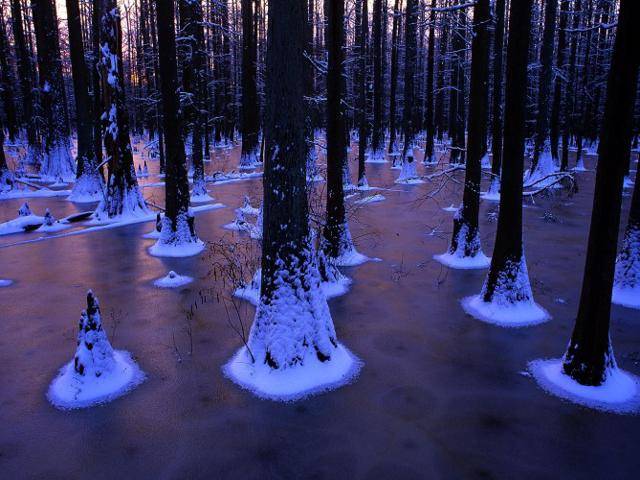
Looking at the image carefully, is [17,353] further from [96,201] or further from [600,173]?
[96,201]

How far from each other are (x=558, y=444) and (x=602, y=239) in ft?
7.02

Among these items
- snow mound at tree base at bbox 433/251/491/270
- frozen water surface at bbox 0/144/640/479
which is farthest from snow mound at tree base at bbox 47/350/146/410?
snow mound at tree base at bbox 433/251/491/270

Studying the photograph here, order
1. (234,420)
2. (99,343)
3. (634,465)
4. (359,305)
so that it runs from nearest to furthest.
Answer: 1. (634,465)
2. (234,420)
3. (99,343)
4. (359,305)

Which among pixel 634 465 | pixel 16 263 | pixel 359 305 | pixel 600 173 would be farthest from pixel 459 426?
pixel 16 263

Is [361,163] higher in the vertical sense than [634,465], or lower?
higher

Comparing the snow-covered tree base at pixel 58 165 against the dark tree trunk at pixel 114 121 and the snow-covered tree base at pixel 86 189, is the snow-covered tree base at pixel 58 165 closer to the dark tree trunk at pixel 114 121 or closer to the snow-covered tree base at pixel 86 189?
the snow-covered tree base at pixel 86 189

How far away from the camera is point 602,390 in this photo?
17.6 feet

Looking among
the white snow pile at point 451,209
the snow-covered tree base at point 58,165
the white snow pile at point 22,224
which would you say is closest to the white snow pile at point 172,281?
the white snow pile at point 22,224

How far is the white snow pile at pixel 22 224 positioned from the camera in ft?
42.7

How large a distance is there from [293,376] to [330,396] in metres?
0.52

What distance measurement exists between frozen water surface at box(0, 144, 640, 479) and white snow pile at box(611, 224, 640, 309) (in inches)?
17.3

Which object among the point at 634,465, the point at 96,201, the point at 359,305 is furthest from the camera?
the point at 96,201

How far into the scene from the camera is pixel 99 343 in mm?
5508

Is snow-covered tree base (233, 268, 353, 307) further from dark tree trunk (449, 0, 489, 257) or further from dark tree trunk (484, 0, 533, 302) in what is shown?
dark tree trunk (449, 0, 489, 257)
